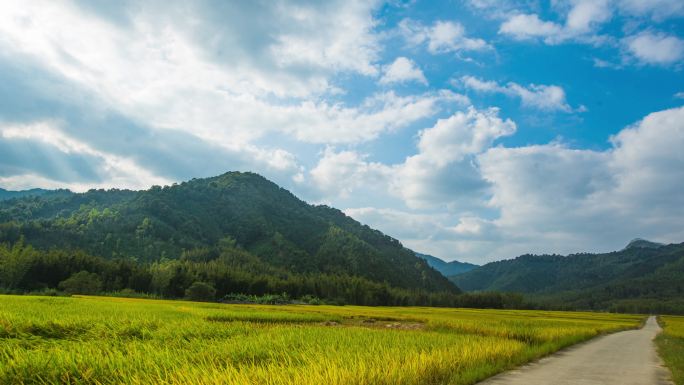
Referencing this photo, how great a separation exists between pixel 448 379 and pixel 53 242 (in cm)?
17678

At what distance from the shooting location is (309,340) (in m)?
15.4

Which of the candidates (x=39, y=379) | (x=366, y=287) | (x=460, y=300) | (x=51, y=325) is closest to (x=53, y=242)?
(x=366, y=287)

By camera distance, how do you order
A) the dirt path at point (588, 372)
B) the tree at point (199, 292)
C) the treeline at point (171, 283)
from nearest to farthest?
the dirt path at point (588, 372) → the treeline at point (171, 283) → the tree at point (199, 292)

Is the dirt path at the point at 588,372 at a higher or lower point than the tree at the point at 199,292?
higher

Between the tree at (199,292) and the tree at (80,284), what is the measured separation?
1843 cm

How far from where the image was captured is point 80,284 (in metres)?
83.8

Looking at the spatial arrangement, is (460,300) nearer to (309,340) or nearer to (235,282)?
(235,282)

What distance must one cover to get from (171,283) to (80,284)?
22.2m

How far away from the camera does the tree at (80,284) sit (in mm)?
83000

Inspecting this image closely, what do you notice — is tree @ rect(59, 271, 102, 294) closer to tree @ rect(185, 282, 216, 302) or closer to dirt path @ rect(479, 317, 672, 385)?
tree @ rect(185, 282, 216, 302)

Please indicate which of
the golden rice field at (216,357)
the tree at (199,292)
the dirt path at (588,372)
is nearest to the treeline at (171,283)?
the tree at (199,292)

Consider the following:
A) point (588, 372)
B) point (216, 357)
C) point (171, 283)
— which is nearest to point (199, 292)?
point (171, 283)

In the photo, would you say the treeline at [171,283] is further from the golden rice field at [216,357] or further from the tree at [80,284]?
the golden rice field at [216,357]

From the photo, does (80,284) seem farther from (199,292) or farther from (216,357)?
(216,357)
